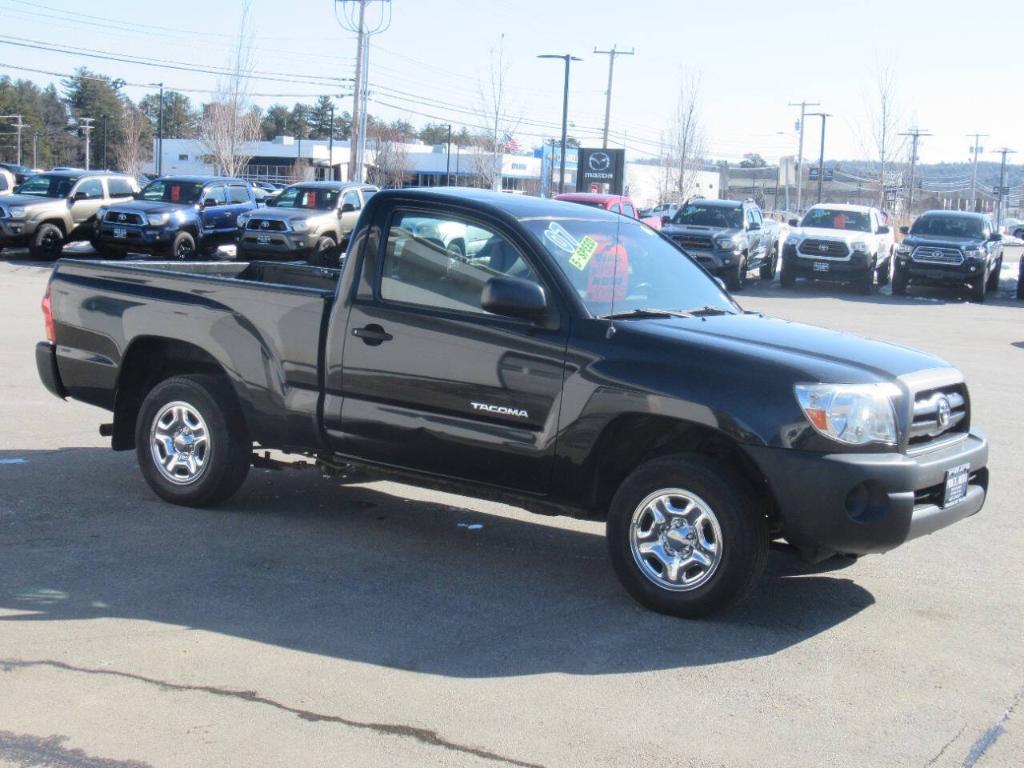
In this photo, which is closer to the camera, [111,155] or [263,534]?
[263,534]

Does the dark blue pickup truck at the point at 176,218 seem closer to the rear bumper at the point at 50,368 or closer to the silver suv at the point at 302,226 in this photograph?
the silver suv at the point at 302,226

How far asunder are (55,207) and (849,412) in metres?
23.6

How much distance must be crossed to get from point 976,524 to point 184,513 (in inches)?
186

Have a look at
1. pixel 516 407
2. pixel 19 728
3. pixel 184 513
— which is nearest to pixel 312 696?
pixel 19 728

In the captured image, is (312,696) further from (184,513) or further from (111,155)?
(111,155)

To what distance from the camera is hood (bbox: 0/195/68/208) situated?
25.6 m

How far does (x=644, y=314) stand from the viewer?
6.06m

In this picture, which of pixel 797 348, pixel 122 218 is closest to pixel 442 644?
pixel 797 348

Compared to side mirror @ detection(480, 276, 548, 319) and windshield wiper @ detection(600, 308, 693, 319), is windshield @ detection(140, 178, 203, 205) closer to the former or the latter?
windshield wiper @ detection(600, 308, 693, 319)

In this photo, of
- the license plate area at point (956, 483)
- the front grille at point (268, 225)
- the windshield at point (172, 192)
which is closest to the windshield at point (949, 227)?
the front grille at point (268, 225)

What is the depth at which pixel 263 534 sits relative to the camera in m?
6.73

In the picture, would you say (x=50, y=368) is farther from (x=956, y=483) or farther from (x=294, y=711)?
(x=956, y=483)

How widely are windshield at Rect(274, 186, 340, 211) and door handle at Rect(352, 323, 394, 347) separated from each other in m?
19.3

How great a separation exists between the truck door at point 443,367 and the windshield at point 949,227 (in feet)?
76.7
